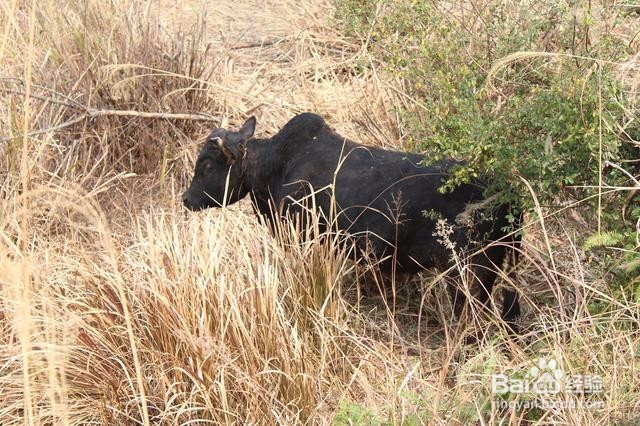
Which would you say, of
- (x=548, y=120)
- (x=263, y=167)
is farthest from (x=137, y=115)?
(x=548, y=120)

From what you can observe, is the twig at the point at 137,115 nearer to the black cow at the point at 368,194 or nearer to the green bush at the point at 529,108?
the black cow at the point at 368,194

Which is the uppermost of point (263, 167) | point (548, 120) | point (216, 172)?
point (548, 120)

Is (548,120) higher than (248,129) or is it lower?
higher

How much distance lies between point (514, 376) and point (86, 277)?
221cm

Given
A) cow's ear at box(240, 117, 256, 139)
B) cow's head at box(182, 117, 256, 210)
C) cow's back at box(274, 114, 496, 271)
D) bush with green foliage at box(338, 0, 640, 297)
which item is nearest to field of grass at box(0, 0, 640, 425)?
bush with green foliage at box(338, 0, 640, 297)

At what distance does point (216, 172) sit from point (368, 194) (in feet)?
4.63

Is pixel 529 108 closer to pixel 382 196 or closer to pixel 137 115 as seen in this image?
pixel 382 196

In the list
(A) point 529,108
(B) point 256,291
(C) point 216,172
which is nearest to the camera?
(B) point 256,291

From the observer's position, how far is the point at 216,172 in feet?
23.6

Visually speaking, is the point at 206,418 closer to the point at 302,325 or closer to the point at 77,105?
the point at 302,325

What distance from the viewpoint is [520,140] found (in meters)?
5.54
